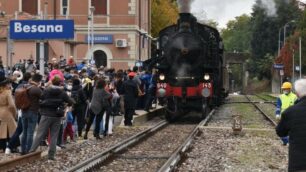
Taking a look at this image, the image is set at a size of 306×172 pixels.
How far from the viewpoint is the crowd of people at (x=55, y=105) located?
14.8m

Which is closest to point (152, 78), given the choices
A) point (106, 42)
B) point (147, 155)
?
point (147, 155)

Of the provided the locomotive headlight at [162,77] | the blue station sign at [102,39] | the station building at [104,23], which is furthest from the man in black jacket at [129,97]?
the blue station sign at [102,39]

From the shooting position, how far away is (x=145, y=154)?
651 inches

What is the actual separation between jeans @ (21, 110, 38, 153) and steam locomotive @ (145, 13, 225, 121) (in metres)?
11.4

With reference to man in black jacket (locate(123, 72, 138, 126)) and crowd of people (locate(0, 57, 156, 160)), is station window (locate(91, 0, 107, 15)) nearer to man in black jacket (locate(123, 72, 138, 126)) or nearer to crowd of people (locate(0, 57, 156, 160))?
crowd of people (locate(0, 57, 156, 160))

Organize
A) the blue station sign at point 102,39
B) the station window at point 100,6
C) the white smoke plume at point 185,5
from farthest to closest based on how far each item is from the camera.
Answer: the station window at point 100,6
the blue station sign at point 102,39
the white smoke plume at point 185,5

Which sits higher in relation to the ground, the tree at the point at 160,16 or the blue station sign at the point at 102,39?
the tree at the point at 160,16

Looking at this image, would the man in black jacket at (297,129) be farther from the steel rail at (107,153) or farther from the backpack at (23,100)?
the backpack at (23,100)

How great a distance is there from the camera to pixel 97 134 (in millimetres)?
19891

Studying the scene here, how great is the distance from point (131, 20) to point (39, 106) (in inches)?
1636

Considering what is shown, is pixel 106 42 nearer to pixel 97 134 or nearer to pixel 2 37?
pixel 2 37

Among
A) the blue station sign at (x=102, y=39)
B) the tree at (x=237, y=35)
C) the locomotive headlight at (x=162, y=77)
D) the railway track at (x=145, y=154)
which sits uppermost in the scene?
the tree at (x=237, y=35)

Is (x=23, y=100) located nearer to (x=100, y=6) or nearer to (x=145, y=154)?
(x=145, y=154)

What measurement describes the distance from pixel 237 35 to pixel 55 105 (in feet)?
530
